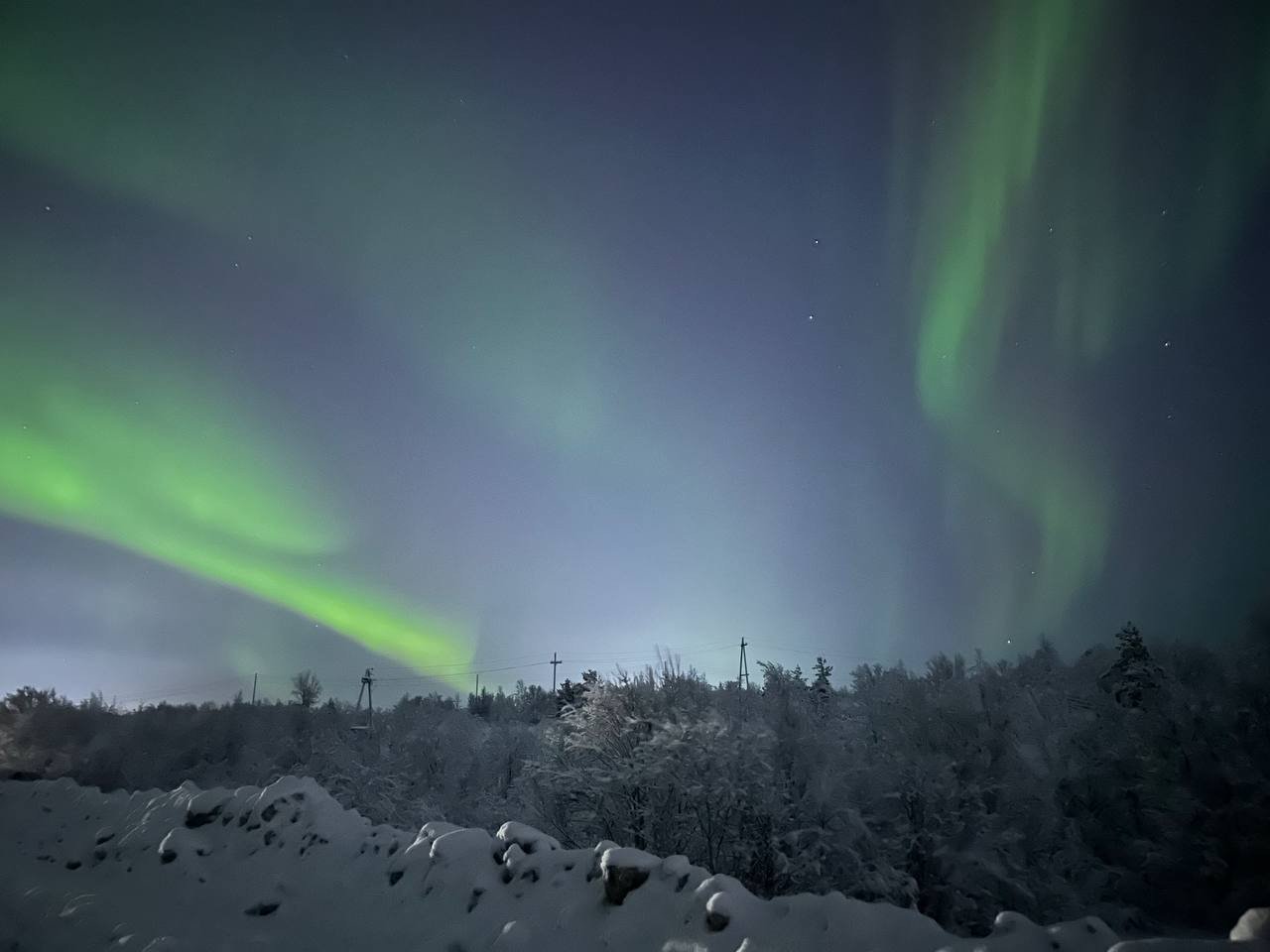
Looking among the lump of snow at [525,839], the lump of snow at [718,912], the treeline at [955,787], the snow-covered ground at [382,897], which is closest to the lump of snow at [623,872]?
the snow-covered ground at [382,897]

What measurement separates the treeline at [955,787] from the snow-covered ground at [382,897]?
29.4ft

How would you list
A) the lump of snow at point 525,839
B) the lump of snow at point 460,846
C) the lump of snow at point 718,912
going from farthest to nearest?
the lump of snow at point 460,846 → the lump of snow at point 525,839 → the lump of snow at point 718,912

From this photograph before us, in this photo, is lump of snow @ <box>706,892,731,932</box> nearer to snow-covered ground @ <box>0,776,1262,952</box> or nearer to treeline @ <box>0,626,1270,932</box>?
snow-covered ground @ <box>0,776,1262,952</box>

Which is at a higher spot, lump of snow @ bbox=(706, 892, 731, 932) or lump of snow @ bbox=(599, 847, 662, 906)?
lump of snow @ bbox=(599, 847, 662, 906)

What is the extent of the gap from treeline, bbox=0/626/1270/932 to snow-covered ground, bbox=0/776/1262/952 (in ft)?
29.4

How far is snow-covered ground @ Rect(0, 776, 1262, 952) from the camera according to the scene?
234 inches

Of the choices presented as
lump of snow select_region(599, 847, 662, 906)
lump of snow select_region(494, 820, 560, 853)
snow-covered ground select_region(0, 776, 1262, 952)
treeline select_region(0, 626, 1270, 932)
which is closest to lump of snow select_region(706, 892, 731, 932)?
snow-covered ground select_region(0, 776, 1262, 952)

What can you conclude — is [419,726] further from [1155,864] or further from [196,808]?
[1155,864]

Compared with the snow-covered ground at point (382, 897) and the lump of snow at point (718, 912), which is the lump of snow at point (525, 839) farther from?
the lump of snow at point (718, 912)

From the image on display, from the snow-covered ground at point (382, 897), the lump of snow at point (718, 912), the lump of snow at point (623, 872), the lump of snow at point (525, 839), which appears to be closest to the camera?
the snow-covered ground at point (382, 897)

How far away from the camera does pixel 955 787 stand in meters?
20.2

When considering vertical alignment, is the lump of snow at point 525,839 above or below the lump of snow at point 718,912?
above

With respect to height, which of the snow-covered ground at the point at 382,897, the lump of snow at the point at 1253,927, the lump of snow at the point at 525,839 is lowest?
the snow-covered ground at the point at 382,897

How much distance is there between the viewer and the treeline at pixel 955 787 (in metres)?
18.0
